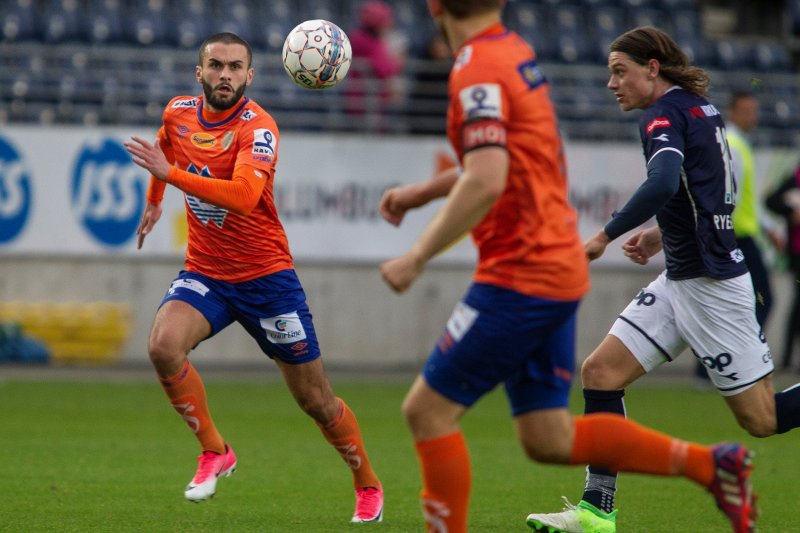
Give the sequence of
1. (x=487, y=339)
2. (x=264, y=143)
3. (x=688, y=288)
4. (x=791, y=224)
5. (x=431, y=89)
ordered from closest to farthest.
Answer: (x=487, y=339) → (x=688, y=288) → (x=264, y=143) → (x=791, y=224) → (x=431, y=89)

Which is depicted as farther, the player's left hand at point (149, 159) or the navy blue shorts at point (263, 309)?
the navy blue shorts at point (263, 309)

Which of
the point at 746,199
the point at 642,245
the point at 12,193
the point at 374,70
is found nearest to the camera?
Result: the point at 642,245

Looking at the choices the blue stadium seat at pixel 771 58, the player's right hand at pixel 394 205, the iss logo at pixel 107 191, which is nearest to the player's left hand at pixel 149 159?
the player's right hand at pixel 394 205

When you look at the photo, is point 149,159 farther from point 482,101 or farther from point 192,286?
point 482,101

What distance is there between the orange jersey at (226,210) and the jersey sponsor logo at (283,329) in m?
0.27

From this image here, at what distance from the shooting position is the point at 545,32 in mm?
20422

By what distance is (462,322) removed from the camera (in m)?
4.70

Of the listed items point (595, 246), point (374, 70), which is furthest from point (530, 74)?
point (374, 70)

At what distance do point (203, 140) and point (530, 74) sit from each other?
2650 mm

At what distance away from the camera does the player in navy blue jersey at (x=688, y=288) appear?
20.1 feet

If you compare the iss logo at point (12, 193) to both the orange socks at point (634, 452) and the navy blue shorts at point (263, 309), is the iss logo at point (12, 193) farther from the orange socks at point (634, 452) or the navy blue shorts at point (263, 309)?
the orange socks at point (634, 452)

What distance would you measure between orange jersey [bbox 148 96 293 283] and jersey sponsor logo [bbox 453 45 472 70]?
2.20m

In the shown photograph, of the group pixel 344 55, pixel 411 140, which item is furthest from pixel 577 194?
pixel 344 55

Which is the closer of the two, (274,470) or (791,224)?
(274,470)
